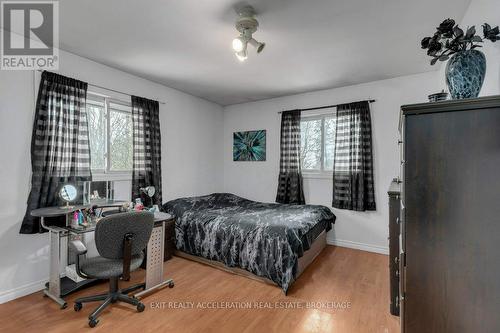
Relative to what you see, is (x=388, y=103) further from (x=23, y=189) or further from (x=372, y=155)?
(x=23, y=189)

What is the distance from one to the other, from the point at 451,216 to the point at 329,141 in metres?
3.12

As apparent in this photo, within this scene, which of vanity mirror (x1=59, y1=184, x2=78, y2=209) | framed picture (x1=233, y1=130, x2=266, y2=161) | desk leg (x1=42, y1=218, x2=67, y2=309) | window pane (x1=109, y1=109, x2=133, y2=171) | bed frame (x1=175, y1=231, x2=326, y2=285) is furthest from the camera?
framed picture (x1=233, y1=130, x2=266, y2=161)

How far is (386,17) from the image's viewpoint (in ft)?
6.89

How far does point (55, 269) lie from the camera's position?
7.65ft

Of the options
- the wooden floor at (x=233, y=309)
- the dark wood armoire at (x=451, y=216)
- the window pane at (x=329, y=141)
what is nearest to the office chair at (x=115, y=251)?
the wooden floor at (x=233, y=309)

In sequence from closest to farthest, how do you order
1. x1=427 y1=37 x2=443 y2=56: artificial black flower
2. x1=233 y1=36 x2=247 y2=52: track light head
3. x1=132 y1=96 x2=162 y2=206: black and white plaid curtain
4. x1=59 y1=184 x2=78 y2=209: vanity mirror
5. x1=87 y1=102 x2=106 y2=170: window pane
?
x1=427 y1=37 x2=443 y2=56: artificial black flower, x1=233 y1=36 x2=247 y2=52: track light head, x1=59 y1=184 x2=78 y2=209: vanity mirror, x1=87 y1=102 x2=106 y2=170: window pane, x1=132 y1=96 x2=162 y2=206: black and white plaid curtain

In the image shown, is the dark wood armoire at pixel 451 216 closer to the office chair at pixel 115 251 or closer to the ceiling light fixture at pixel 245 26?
the ceiling light fixture at pixel 245 26

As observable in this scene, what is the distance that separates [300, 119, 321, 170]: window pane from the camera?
13.8 feet

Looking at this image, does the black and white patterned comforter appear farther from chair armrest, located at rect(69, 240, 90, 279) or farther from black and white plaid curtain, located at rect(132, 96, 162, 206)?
chair armrest, located at rect(69, 240, 90, 279)

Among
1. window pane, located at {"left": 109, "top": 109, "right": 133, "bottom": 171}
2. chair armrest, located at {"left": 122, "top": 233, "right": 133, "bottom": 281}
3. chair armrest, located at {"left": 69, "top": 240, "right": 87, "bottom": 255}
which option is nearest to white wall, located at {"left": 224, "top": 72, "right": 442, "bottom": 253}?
window pane, located at {"left": 109, "top": 109, "right": 133, "bottom": 171}

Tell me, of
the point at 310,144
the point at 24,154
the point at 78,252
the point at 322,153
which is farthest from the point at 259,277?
the point at 24,154

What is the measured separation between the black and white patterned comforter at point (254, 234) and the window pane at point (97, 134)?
1148 mm

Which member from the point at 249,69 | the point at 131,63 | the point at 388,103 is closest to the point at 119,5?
the point at 131,63

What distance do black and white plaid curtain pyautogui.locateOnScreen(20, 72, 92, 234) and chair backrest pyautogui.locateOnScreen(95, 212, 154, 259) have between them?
1.12 metres
